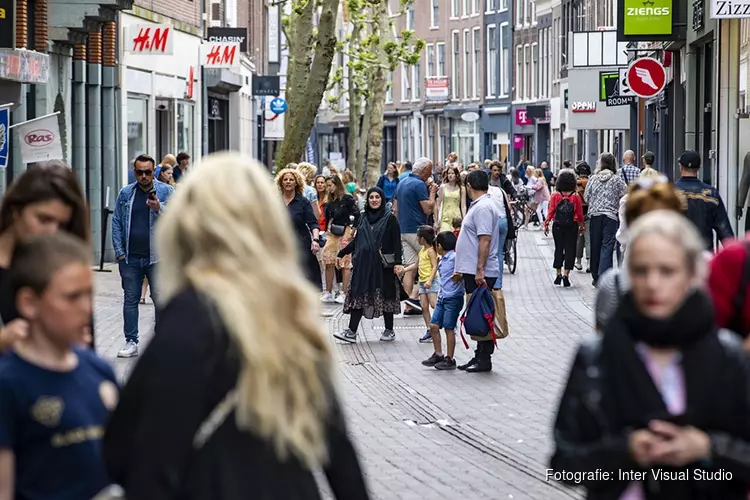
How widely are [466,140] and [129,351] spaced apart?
6989cm

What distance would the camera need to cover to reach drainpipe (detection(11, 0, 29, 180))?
22531 mm

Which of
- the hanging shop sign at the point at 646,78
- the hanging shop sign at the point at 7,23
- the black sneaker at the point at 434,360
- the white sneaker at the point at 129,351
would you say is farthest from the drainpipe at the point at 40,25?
the black sneaker at the point at 434,360

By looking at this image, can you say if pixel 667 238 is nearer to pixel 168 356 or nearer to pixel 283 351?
pixel 283 351

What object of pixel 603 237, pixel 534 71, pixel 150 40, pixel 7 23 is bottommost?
pixel 603 237

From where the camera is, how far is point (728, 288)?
466cm

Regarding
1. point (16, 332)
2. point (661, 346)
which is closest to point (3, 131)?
point (16, 332)

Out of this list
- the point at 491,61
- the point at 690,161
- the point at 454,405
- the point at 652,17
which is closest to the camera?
the point at 454,405

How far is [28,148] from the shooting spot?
19.0m

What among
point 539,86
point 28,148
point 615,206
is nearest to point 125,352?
point 28,148

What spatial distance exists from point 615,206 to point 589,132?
36.6m

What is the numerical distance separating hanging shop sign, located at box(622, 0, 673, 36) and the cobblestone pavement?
9298 mm

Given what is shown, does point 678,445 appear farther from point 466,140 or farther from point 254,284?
point 466,140

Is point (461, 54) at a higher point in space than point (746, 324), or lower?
higher

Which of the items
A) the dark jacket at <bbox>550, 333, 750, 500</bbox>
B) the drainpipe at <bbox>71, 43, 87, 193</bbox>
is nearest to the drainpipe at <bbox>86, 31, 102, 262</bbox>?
the drainpipe at <bbox>71, 43, 87, 193</bbox>
